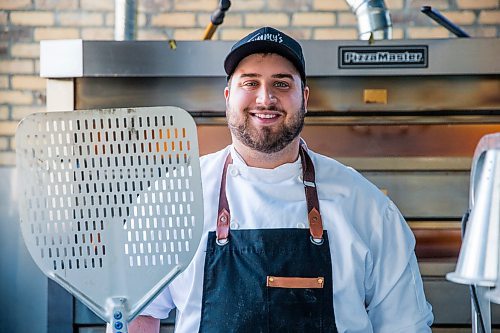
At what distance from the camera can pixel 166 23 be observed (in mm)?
2795

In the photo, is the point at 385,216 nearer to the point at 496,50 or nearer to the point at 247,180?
the point at 247,180

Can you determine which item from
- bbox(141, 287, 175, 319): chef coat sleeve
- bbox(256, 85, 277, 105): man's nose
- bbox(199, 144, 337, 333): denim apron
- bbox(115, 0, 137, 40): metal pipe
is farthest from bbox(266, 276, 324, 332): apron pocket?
bbox(115, 0, 137, 40): metal pipe

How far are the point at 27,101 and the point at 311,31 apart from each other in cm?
111

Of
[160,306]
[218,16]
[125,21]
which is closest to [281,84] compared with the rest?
[160,306]

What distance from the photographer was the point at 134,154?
1.11m

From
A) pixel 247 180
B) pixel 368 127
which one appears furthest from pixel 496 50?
pixel 247 180

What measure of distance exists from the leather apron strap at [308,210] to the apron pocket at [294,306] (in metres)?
0.10

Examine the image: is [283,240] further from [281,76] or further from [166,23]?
[166,23]

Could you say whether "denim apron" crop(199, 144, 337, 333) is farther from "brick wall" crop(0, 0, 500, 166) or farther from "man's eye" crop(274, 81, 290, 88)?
"brick wall" crop(0, 0, 500, 166)

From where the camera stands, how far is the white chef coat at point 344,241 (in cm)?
146

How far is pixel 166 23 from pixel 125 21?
34cm

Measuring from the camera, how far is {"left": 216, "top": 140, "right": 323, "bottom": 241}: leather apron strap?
147 centimetres

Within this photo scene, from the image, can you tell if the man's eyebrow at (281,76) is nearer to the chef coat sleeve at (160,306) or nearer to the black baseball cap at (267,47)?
the black baseball cap at (267,47)

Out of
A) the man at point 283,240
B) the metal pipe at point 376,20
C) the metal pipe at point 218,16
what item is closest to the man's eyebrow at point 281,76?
the man at point 283,240
